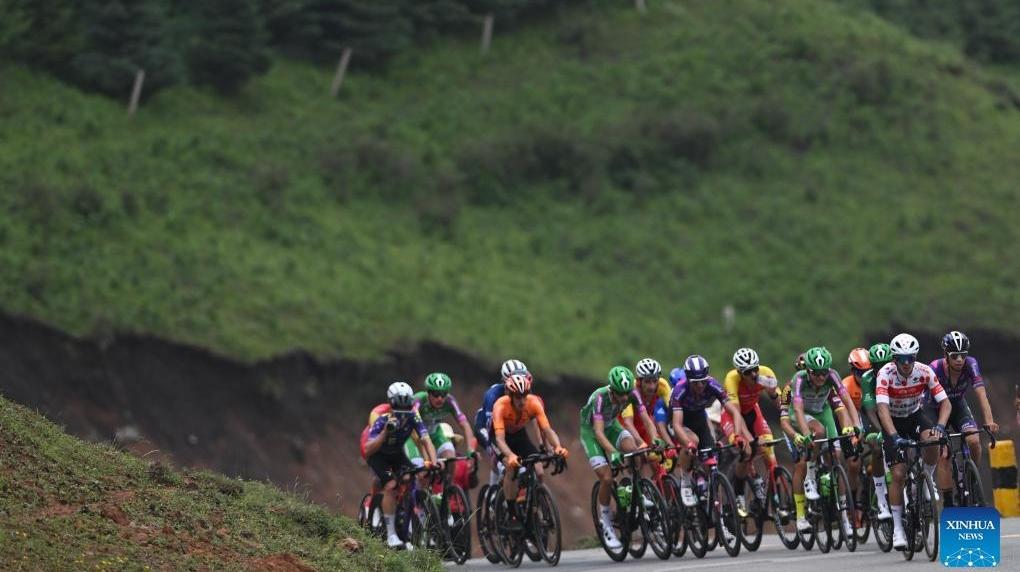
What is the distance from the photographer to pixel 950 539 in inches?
567

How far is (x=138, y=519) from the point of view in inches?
481

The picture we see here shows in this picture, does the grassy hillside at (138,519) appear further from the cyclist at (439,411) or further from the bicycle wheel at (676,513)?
the cyclist at (439,411)

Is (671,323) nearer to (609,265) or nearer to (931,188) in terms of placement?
(609,265)

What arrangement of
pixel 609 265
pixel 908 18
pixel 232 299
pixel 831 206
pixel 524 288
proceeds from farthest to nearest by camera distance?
pixel 908 18
pixel 831 206
pixel 609 265
pixel 524 288
pixel 232 299

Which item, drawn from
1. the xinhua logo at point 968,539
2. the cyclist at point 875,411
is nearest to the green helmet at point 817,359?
the cyclist at point 875,411

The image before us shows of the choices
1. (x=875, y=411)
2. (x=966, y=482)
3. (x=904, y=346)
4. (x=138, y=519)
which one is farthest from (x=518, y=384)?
(x=138, y=519)

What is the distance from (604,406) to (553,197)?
3642cm

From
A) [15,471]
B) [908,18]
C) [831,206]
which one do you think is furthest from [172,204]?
[908,18]

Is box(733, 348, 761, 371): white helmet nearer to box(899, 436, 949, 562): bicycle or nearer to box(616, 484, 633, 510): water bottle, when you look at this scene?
box(616, 484, 633, 510): water bottle

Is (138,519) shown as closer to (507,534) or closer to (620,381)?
(507,534)

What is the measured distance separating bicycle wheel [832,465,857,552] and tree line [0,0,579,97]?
1606 inches

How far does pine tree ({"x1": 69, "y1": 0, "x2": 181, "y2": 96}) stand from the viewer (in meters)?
53.6

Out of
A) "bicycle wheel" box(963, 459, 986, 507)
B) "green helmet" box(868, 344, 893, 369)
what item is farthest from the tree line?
"bicycle wheel" box(963, 459, 986, 507)

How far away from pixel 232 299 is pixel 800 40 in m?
32.4
